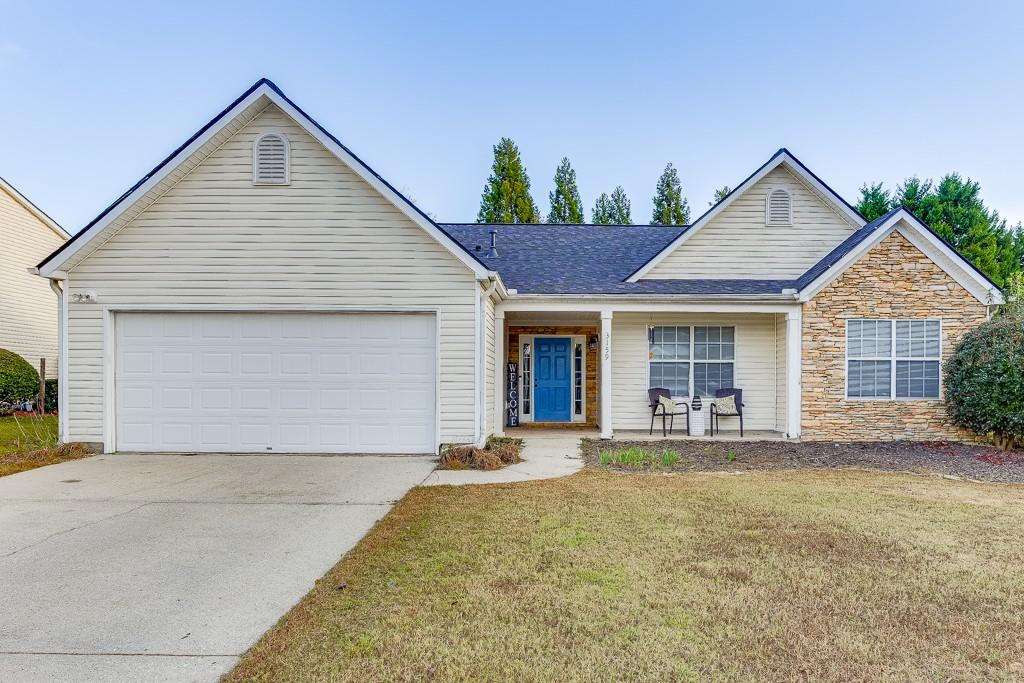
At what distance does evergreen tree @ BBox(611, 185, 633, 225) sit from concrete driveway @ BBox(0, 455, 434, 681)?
30525 millimetres

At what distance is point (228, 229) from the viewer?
9.64m

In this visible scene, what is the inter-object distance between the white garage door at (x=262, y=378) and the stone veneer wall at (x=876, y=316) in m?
7.20

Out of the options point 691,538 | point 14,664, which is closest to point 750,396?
point 691,538

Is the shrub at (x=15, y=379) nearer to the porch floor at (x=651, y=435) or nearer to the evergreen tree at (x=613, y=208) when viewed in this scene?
the porch floor at (x=651, y=435)

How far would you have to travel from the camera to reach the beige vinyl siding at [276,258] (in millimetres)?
9586

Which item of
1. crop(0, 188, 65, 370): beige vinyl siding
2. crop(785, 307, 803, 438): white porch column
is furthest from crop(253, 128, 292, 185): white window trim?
crop(0, 188, 65, 370): beige vinyl siding

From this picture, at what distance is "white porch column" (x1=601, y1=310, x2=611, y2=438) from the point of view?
458 inches

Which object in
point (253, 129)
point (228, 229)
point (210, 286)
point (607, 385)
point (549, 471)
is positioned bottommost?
point (549, 471)

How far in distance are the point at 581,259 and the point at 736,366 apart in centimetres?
408

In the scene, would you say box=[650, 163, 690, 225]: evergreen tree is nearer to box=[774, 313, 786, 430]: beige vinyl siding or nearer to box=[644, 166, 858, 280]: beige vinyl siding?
box=[644, 166, 858, 280]: beige vinyl siding

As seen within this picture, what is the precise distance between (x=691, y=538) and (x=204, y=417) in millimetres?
7916

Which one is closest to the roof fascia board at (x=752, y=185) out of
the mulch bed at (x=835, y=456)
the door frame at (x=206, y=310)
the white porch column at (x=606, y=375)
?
the white porch column at (x=606, y=375)

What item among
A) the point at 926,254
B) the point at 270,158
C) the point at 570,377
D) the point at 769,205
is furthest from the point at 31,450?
the point at 926,254

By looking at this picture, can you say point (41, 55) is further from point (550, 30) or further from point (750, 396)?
point (750, 396)
